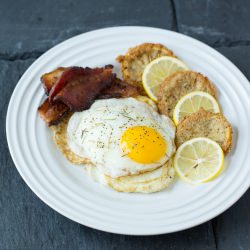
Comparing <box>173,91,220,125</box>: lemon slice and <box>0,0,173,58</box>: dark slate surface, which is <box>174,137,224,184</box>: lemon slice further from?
A: <box>0,0,173,58</box>: dark slate surface

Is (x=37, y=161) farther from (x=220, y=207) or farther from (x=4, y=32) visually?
(x=4, y=32)

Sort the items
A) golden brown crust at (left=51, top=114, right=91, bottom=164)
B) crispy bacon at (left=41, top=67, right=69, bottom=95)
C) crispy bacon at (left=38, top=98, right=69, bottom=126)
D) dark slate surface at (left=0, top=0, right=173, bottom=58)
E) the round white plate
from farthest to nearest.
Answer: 1. dark slate surface at (left=0, top=0, right=173, bottom=58)
2. crispy bacon at (left=41, top=67, right=69, bottom=95)
3. crispy bacon at (left=38, top=98, right=69, bottom=126)
4. golden brown crust at (left=51, top=114, right=91, bottom=164)
5. the round white plate

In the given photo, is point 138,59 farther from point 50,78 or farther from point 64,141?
point 64,141

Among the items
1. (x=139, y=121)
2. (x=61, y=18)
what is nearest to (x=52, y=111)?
(x=139, y=121)

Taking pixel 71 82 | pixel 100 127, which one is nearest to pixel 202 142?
pixel 100 127

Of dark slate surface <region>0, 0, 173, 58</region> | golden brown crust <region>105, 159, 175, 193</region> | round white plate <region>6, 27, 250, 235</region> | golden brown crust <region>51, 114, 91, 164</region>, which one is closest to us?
round white plate <region>6, 27, 250, 235</region>

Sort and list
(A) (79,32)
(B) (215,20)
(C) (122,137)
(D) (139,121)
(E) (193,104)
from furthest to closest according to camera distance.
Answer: (B) (215,20) → (A) (79,32) → (E) (193,104) → (D) (139,121) → (C) (122,137)

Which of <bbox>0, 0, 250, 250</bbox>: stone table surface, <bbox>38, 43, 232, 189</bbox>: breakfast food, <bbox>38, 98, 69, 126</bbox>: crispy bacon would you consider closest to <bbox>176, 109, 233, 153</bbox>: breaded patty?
<bbox>38, 43, 232, 189</bbox>: breakfast food

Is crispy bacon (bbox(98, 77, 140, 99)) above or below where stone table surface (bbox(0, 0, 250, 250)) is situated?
above
